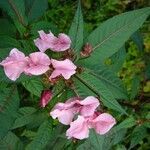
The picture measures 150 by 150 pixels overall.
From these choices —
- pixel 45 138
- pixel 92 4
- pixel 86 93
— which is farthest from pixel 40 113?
pixel 92 4

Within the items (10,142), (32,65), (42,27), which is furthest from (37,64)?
(10,142)

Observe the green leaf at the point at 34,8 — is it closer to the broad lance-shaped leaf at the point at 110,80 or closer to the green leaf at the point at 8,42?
the green leaf at the point at 8,42

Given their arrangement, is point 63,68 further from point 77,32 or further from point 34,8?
point 34,8

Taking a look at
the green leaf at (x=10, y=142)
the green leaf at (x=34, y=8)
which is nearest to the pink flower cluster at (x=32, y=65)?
the green leaf at (x=34, y=8)

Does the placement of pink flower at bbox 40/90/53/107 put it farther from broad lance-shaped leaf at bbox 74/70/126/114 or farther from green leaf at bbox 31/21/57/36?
green leaf at bbox 31/21/57/36

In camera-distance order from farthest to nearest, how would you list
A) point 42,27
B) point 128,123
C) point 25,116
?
point 128,123
point 25,116
point 42,27

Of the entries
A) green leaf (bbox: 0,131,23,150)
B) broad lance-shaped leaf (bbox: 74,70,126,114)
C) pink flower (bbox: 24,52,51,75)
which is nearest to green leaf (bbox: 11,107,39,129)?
green leaf (bbox: 0,131,23,150)
